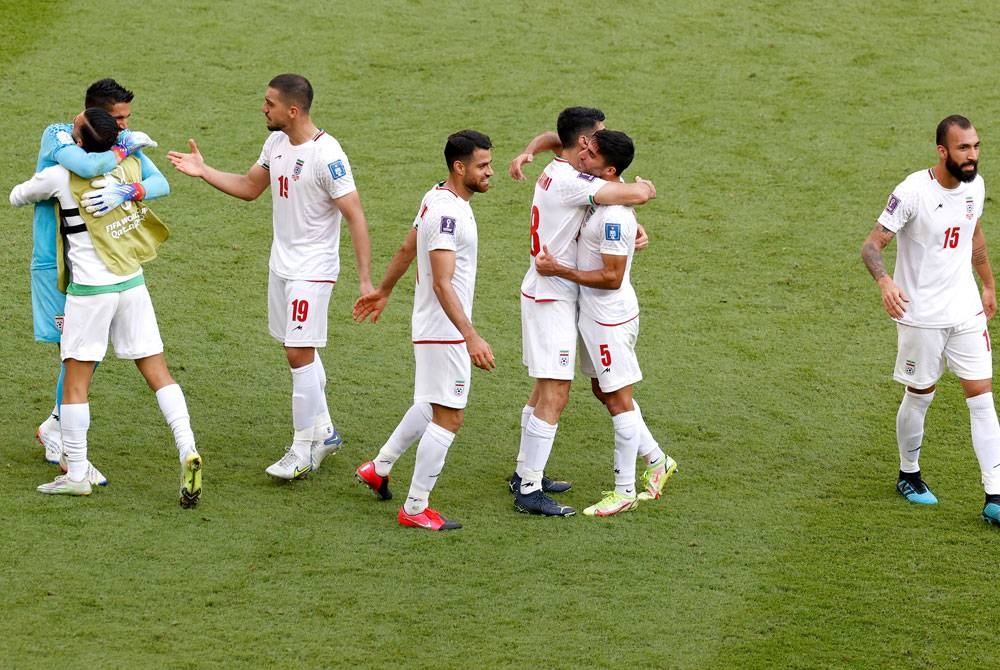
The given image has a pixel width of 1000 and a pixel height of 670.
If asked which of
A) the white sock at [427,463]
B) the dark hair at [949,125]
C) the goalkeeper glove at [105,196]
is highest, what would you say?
the dark hair at [949,125]

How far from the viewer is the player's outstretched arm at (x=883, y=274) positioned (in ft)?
20.9

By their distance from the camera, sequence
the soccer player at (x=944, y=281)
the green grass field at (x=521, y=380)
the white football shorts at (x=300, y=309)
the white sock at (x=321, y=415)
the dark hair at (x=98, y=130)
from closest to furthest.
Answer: the green grass field at (x=521, y=380) → the dark hair at (x=98, y=130) → the soccer player at (x=944, y=281) → the white football shorts at (x=300, y=309) → the white sock at (x=321, y=415)

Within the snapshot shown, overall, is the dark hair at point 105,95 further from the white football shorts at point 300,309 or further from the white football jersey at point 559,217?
the white football jersey at point 559,217

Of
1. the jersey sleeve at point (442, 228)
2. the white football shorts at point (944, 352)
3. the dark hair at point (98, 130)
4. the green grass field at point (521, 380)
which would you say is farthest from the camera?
the white football shorts at point (944, 352)

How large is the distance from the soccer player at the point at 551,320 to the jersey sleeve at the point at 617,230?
0.18m

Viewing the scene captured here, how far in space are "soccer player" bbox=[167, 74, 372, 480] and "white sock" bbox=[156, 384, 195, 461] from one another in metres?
0.55

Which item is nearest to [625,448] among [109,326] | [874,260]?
[874,260]

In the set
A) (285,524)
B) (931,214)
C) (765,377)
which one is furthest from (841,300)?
(285,524)

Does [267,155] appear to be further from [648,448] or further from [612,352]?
[648,448]

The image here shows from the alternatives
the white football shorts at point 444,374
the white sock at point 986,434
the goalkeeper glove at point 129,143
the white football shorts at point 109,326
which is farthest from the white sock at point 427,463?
the white sock at point 986,434

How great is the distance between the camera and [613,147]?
642 centimetres

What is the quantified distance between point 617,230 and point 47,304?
279 cm

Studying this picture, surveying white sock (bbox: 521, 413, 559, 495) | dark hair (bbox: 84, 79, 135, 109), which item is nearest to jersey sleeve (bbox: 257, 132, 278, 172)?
dark hair (bbox: 84, 79, 135, 109)

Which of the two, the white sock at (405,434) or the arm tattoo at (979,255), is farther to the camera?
the arm tattoo at (979,255)
